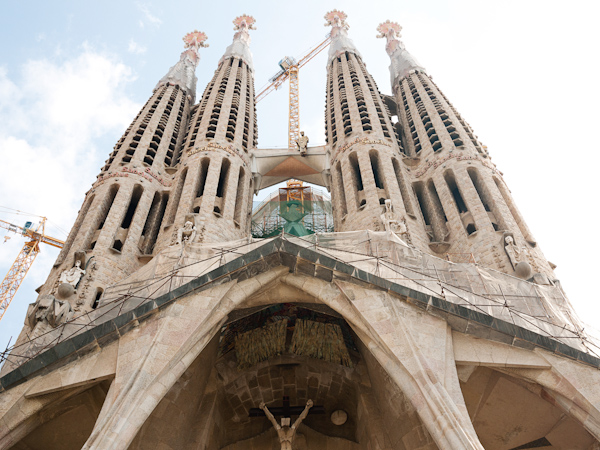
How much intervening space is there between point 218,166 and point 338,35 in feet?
63.8

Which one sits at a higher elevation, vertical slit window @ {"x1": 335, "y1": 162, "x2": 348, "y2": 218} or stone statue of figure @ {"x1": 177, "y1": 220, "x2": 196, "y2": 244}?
vertical slit window @ {"x1": 335, "y1": 162, "x2": 348, "y2": 218}

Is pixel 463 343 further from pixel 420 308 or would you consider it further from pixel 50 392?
pixel 50 392

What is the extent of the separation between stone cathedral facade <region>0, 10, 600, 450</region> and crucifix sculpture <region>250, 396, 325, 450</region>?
5cm

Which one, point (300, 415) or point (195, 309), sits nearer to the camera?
point (195, 309)

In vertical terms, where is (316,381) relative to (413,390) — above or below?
above

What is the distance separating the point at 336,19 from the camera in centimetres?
4216

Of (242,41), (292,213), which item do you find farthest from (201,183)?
(242,41)

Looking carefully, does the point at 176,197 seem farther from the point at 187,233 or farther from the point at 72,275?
the point at 72,275

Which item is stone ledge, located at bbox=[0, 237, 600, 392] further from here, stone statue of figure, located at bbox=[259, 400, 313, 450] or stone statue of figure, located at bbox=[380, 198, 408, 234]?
stone statue of figure, located at bbox=[380, 198, 408, 234]

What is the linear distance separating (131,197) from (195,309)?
11690 mm

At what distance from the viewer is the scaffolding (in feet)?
92.6

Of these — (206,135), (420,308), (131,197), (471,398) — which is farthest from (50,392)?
(206,135)

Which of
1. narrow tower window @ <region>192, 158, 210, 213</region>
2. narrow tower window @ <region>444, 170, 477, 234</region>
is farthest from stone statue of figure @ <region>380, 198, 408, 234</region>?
narrow tower window @ <region>192, 158, 210, 213</region>

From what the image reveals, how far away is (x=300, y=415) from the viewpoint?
1242 centimetres
